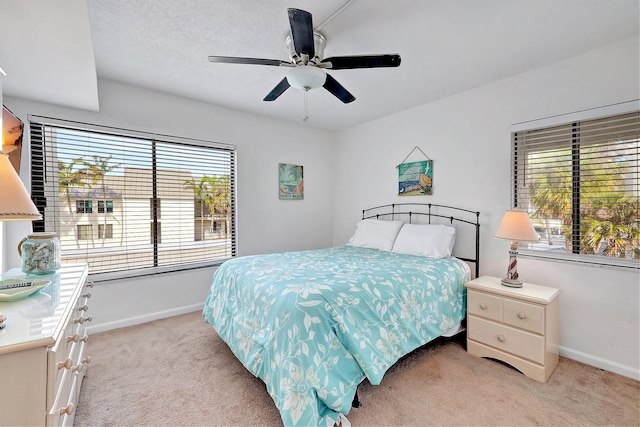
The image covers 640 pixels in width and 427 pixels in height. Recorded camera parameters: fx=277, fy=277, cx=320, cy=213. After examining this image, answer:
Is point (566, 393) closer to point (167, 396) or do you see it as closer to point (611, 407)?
point (611, 407)

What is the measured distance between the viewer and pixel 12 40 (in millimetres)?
1632

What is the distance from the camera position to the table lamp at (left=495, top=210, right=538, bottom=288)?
2.29 meters

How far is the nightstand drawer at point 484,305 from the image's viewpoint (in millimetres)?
2291

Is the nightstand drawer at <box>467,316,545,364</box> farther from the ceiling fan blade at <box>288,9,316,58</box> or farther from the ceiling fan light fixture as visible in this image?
the ceiling fan blade at <box>288,9,316,58</box>

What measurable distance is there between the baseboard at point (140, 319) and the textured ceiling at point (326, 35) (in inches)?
86.4

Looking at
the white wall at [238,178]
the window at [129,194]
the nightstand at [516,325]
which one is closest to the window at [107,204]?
the window at [129,194]

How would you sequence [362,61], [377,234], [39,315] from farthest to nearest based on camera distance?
1. [377,234]
2. [362,61]
3. [39,315]

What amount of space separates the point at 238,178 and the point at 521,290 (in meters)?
3.31

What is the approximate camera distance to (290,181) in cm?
425

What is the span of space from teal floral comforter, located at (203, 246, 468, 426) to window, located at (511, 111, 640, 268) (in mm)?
912

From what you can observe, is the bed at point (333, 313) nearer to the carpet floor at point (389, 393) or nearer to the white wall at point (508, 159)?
the carpet floor at point (389, 393)

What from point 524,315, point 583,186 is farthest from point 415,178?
point 524,315

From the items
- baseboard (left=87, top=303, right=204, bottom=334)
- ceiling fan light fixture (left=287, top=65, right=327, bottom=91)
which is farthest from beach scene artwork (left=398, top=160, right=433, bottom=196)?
baseboard (left=87, top=303, right=204, bottom=334)

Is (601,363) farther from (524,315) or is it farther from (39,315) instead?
(39,315)
